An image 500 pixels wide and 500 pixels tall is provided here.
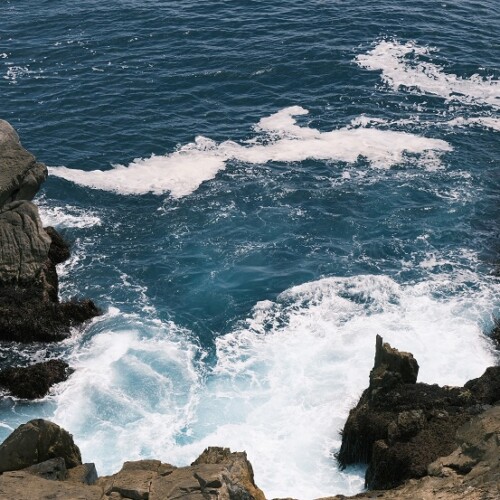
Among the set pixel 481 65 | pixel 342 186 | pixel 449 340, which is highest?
pixel 481 65

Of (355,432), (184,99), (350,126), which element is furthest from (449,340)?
(184,99)

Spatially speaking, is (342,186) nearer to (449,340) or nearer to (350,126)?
(350,126)

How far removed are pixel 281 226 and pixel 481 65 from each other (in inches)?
1372

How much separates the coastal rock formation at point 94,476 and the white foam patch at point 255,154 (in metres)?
35.3

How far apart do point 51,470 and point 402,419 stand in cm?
1685

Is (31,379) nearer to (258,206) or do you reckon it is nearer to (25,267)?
(25,267)

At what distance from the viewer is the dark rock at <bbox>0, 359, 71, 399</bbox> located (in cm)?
4922

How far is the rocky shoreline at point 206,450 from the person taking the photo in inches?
1259

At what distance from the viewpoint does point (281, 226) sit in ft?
212

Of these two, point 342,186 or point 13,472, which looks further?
point 342,186

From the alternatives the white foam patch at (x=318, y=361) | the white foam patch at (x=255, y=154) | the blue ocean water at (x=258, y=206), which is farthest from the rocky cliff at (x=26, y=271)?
the white foam patch at (x=255, y=154)

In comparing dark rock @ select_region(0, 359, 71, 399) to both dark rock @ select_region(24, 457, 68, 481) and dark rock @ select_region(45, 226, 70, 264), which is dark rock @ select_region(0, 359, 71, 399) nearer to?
dark rock @ select_region(45, 226, 70, 264)

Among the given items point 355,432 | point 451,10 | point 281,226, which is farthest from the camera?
point 451,10

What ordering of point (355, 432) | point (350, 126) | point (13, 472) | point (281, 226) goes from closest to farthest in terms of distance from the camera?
point (13, 472) < point (355, 432) < point (281, 226) < point (350, 126)
